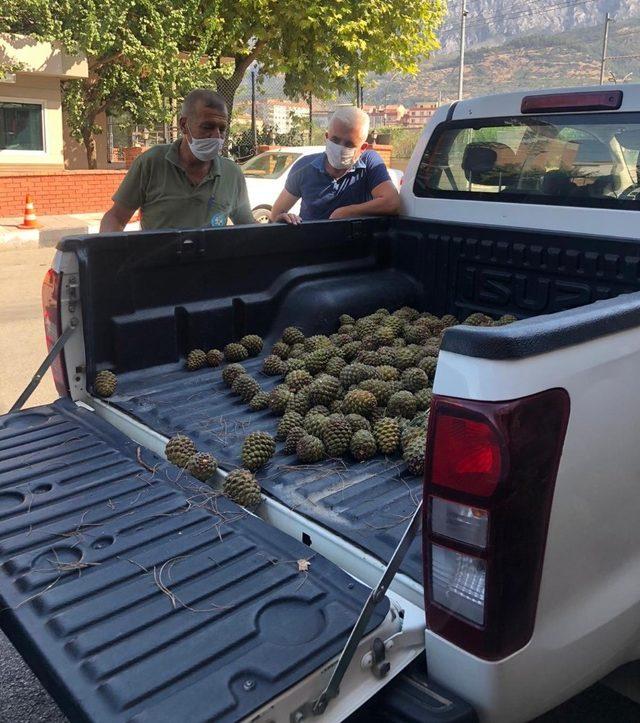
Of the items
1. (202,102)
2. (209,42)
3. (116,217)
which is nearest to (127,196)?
(116,217)

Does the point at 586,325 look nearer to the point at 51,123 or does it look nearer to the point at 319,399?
the point at 319,399

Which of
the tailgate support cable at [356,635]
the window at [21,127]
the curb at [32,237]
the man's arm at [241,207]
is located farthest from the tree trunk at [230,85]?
the tailgate support cable at [356,635]

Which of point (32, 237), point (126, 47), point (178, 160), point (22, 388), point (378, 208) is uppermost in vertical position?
point (126, 47)

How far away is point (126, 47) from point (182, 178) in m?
14.5

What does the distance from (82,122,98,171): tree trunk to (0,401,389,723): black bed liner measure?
19.8 metres

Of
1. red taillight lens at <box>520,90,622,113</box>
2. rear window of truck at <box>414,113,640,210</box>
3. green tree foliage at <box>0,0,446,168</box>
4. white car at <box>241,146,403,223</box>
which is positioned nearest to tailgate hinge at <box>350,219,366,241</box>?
rear window of truck at <box>414,113,640,210</box>

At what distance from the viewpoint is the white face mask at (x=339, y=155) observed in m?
5.75

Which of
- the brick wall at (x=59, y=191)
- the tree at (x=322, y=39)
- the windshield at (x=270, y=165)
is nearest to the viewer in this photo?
the windshield at (x=270, y=165)

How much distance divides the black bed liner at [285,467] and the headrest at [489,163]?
176 centimetres

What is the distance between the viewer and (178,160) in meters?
5.02

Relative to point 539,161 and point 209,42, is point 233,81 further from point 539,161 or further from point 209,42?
point 539,161

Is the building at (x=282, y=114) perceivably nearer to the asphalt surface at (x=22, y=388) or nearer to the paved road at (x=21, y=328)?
the asphalt surface at (x=22, y=388)

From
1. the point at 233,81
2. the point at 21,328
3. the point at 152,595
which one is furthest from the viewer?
the point at 233,81

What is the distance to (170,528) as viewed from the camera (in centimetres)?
234
